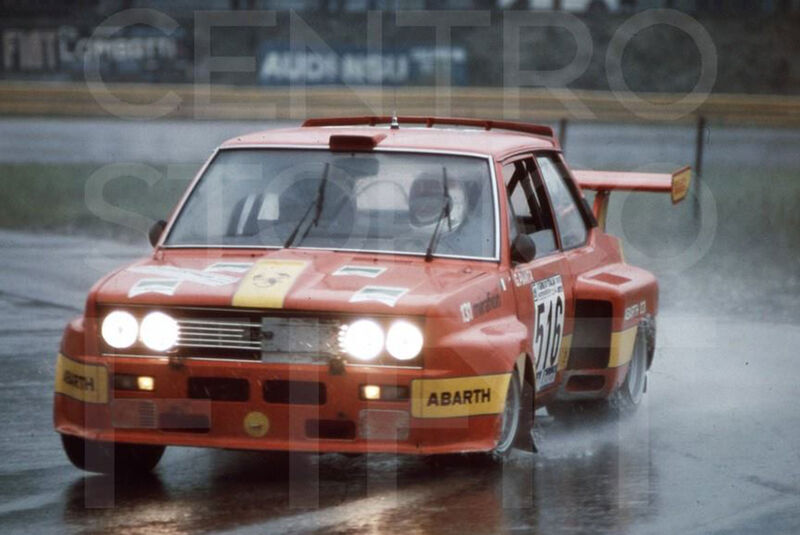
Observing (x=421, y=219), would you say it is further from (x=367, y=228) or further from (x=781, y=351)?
(x=781, y=351)

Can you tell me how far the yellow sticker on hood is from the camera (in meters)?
6.53

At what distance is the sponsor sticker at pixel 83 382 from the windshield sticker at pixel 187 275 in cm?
48

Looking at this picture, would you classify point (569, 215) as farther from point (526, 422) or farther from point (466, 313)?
point (466, 313)

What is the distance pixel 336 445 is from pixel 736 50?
3796 cm

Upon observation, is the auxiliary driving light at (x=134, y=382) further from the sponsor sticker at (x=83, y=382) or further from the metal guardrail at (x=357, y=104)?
the metal guardrail at (x=357, y=104)

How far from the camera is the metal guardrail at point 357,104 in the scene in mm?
29938

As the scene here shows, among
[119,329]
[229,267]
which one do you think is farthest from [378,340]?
[119,329]

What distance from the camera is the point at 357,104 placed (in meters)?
29.9

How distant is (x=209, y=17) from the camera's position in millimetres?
39750

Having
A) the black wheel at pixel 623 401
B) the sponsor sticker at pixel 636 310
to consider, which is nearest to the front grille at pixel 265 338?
the sponsor sticker at pixel 636 310

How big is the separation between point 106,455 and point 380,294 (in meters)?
1.41

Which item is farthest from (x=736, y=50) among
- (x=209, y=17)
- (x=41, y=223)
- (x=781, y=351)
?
(x=781, y=351)

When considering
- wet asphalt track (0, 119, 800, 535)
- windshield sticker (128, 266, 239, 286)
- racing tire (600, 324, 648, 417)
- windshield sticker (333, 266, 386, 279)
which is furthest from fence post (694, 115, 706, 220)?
windshield sticker (128, 266, 239, 286)

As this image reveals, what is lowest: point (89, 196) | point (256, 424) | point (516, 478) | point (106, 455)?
point (89, 196)
